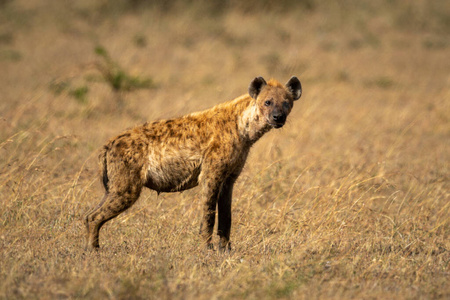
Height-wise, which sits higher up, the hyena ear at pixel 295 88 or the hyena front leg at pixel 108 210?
the hyena ear at pixel 295 88

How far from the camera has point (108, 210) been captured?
4.35 m

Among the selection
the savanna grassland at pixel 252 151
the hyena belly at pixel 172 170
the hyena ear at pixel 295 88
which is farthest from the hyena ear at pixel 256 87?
the hyena belly at pixel 172 170

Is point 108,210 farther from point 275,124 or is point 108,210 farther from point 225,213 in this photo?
point 275,124

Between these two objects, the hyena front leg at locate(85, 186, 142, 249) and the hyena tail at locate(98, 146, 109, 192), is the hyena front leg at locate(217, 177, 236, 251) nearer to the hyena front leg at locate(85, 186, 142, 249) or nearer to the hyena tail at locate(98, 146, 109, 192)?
the hyena front leg at locate(85, 186, 142, 249)

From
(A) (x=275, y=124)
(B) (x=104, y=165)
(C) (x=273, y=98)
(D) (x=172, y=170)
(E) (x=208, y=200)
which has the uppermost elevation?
(C) (x=273, y=98)

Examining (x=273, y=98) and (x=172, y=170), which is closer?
(x=172, y=170)

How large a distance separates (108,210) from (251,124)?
1344mm

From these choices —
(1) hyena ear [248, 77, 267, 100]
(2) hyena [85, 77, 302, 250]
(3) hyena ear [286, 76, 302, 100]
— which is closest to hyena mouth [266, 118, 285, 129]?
(2) hyena [85, 77, 302, 250]

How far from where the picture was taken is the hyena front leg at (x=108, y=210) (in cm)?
434

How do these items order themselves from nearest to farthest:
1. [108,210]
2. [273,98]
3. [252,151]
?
[108,210] < [273,98] < [252,151]

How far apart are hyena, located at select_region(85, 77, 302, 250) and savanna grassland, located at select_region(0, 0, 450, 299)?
0.35 metres

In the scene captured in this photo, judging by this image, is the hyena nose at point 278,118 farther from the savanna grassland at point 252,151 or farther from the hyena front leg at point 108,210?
the hyena front leg at point 108,210

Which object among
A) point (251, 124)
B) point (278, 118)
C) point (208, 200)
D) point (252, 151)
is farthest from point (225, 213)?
point (252, 151)

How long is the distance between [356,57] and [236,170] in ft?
34.3
